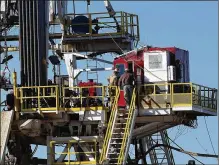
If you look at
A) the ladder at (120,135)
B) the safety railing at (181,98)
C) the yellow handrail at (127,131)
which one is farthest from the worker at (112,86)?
the safety railing at (181,98)

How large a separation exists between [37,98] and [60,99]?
858 mm

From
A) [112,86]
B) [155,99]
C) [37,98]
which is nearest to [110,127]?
[112,86]

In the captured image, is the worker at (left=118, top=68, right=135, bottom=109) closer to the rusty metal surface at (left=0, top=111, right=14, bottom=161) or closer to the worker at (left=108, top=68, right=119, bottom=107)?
the worker at (left=108, top=68, right=119, bottom=107)

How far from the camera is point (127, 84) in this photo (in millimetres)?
50344

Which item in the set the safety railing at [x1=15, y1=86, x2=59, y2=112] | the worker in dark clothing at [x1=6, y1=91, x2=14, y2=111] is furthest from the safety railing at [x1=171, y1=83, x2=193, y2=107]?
the worker in dark clothing at [x1=6, y1=91, x2=14, y2=111]

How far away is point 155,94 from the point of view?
5094 cm

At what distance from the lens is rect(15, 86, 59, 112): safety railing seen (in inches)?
2004

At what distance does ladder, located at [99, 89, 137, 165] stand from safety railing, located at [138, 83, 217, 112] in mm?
663

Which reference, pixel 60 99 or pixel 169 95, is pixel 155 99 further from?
pixel 60 99

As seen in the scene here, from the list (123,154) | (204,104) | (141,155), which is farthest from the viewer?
(141,155)

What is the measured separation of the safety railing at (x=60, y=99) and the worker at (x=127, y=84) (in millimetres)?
466

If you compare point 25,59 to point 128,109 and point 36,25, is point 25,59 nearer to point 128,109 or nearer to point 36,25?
point 36,25

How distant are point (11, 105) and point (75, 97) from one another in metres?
2.43

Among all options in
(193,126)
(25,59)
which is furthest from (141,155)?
(25,59)
